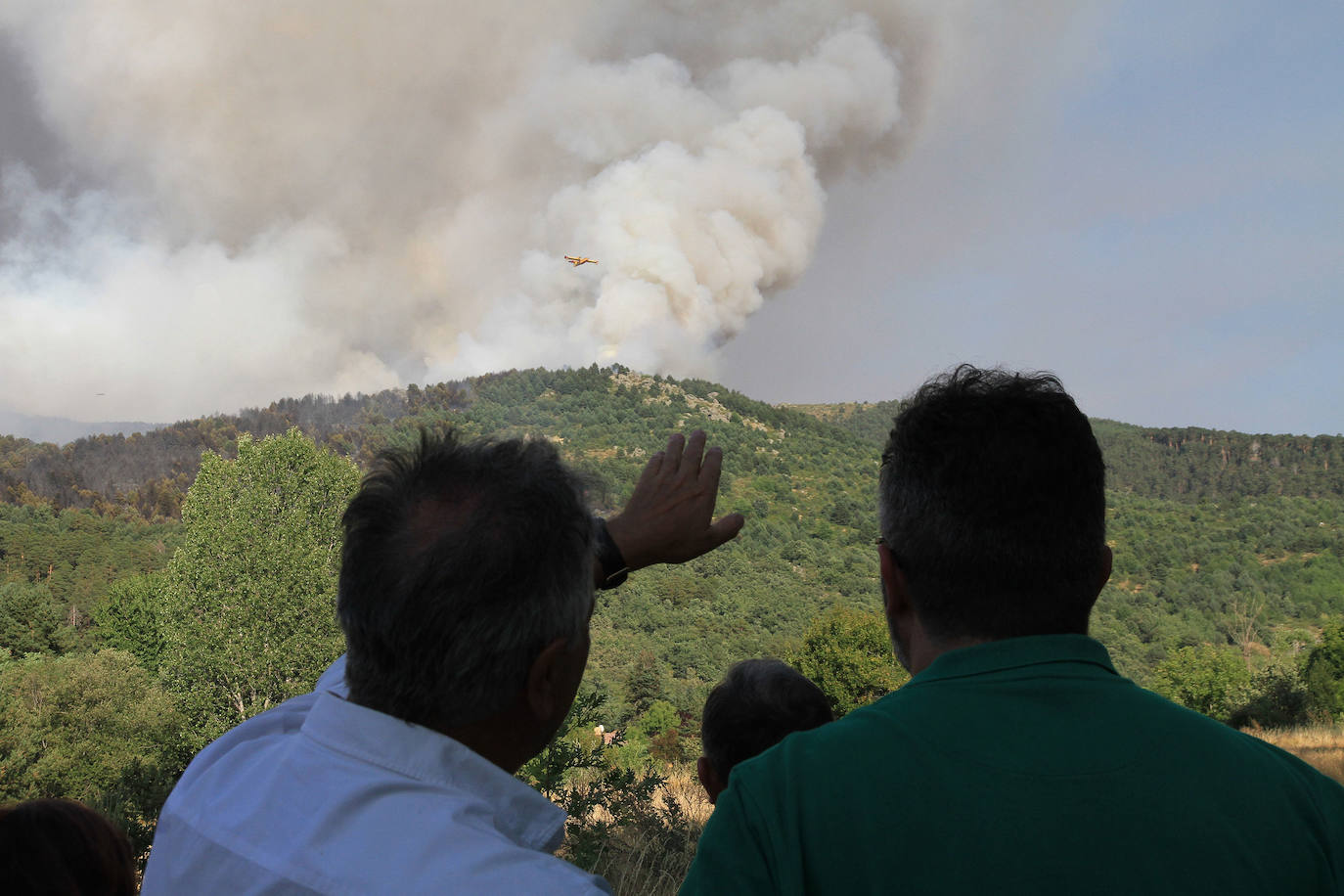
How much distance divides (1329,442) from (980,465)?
13843 centimetres

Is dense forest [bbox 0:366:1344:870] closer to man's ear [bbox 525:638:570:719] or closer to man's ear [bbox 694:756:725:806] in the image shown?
man's ear [bbox 525:638:570:719]

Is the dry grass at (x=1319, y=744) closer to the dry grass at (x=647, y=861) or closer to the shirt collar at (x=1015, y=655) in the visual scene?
the dry grass at (x=647, y=861)

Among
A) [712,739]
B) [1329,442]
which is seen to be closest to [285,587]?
[712,739]

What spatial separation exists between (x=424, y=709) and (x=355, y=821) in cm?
19

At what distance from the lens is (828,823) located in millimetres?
874

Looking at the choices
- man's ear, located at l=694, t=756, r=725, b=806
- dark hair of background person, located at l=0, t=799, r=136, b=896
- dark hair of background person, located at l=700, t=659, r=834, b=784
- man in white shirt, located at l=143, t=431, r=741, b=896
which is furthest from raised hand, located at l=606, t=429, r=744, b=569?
Result: dark hair of background person, located at l=0, t=799, r=136, b=896

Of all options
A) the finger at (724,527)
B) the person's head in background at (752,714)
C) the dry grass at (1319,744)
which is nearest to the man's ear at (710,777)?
the person's head in background at (752,714)

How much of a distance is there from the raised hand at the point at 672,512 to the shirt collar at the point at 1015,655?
47cm

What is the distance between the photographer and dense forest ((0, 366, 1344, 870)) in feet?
79.0

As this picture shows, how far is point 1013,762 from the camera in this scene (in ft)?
2.88

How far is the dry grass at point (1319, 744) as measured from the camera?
11.0 meters

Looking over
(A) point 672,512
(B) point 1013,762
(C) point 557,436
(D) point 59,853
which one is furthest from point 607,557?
(C) point 557,436

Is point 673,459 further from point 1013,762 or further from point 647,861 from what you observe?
point 647,861

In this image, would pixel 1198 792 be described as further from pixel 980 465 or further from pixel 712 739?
pixel 712 739
